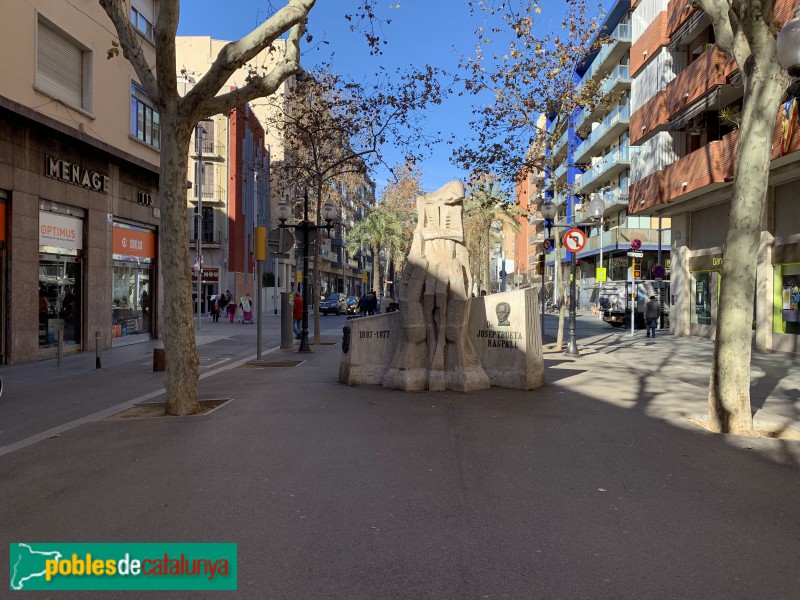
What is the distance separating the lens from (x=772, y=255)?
18219 mm

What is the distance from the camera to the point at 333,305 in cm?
4553

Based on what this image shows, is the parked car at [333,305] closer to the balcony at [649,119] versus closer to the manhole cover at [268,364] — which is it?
the balcony at [649,119]

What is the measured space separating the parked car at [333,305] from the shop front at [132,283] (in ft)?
78.2

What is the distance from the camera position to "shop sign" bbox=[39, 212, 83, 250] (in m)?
15.0

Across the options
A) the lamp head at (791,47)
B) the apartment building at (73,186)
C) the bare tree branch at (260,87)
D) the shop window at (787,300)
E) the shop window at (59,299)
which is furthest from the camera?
the shop window at (787,300)

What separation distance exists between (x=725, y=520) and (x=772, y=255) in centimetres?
1653

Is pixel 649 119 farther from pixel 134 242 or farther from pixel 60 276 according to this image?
pixel 60 276

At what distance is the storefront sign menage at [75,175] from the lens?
14977mm

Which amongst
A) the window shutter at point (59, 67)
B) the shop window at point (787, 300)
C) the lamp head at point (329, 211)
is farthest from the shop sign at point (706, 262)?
the window shutter at point (59, 67)

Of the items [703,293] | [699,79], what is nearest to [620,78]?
[703,293]

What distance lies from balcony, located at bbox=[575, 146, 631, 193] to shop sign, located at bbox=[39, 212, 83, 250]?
3390 centimetres

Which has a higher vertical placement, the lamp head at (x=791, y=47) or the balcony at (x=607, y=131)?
the balcony at (x=607, y=131)

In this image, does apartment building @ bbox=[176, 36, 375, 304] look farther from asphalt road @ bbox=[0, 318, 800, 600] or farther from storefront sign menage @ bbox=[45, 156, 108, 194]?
asphalt road @ bbox=[0, 318, 800, 600]

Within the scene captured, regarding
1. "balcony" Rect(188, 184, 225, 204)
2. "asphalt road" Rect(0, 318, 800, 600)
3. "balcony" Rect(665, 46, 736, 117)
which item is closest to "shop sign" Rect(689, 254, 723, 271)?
"balcony" Rect(665, 46, 736, 117)
